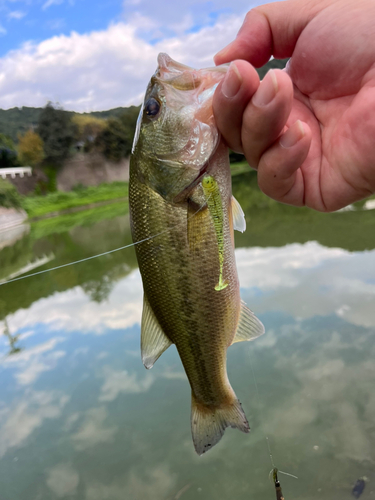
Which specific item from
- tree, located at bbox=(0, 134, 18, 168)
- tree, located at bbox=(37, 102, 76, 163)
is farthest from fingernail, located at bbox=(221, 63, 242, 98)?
tree, located at bbox=(0, 134, 18, 168)

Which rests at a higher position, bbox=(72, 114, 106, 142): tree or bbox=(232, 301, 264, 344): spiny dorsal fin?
bbox=(72, 114, 106, 142): tree

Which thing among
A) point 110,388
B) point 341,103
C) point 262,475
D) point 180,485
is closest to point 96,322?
point 110,388

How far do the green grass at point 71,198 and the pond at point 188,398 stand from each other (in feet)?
64.8

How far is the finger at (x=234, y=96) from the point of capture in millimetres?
1144

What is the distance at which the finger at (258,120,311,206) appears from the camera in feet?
4.26

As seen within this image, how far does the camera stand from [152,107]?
156 centimetres

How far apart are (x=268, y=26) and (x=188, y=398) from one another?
3.59m

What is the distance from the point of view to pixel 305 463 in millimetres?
3027

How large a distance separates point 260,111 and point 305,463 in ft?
10.2

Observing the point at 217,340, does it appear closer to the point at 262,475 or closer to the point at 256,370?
the point at 262,475

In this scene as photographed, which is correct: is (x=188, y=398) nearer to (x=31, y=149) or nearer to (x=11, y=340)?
(x=11, y=340)

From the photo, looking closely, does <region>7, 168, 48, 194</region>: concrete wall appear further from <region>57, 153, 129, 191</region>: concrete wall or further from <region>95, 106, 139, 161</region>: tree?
<region>95, 106, 139, 161</region>: tree

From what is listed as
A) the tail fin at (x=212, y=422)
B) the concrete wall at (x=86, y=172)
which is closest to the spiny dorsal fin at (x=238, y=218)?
the tail fin at (x=212, y=422)

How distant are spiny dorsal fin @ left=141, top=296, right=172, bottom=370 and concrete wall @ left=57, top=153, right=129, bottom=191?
31024 mm
